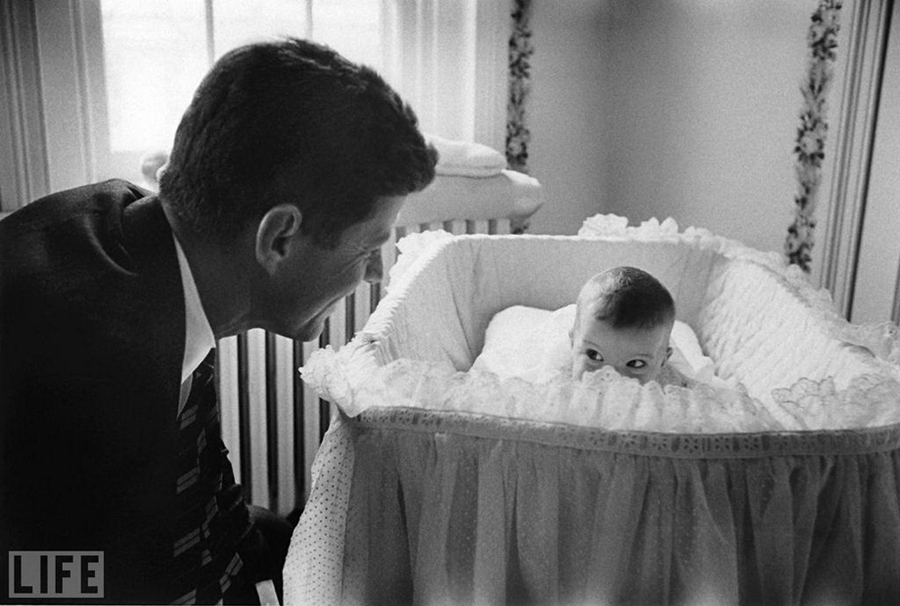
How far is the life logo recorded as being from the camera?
1.67 ft

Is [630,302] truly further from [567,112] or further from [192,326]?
[567,112]

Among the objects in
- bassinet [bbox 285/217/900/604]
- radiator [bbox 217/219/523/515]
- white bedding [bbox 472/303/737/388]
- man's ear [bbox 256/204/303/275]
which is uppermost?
man's ear [bbox 256/204/303/275]

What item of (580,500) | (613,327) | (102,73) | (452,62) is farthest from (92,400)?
(452,62)

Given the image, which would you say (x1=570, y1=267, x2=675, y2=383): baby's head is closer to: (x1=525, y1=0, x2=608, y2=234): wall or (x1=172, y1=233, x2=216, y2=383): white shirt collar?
(x1=172, y1=233, x2=216, y2=383): white shirt collar

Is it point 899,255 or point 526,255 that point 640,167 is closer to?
point 526,255

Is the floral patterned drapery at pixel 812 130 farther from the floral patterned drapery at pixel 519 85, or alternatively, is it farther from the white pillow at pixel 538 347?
the floral patterned drapery at pixel 519 85

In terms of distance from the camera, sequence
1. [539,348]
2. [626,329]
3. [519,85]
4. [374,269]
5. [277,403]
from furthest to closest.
Result: [519,85] → [277,403] → [539,348] → [626,329] → [374,269]

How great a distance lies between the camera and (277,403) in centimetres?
172

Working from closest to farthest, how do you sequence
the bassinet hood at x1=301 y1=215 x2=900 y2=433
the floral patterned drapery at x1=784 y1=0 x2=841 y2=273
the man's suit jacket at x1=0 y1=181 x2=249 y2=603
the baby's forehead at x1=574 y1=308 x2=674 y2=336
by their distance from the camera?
the man's suit jacket at x1=0 y1=181 x2=249 y2=603 < the bassinet hood at x1=301 y1=215 x2=900 y2=433 < the baby's forehead at x1=574 y1=308 x2=674 y2=336 < the floral patterned drapery at x1=784 y1=0 x2=841 y2=273

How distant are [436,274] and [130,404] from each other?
99cm

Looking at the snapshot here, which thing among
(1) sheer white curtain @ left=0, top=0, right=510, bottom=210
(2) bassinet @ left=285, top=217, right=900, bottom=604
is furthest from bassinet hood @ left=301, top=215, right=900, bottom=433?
(1) sheer white curtain @ left=0, top=0, right=510, bottom=210

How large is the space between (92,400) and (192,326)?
0.37ft

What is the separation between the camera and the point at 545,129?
79.4 inches

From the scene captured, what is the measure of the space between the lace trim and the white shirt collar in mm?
241
